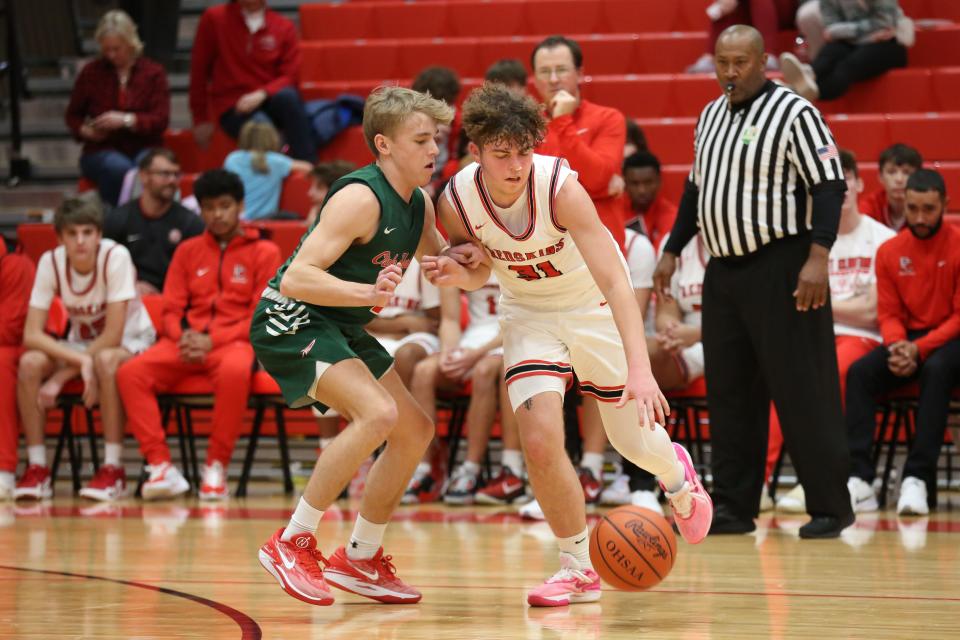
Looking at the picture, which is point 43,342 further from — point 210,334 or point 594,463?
point 594,463

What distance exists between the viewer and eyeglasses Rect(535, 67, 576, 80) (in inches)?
217

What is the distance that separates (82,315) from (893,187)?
14.0 ft

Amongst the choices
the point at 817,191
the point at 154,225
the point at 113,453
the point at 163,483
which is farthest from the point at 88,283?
the point at 817,191

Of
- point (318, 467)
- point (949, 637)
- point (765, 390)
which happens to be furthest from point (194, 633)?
point (765, 390)

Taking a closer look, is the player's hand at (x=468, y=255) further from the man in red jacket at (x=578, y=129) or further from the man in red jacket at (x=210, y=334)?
the man in red jacket at (x=210, y=334)

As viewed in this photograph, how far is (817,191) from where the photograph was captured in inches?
194

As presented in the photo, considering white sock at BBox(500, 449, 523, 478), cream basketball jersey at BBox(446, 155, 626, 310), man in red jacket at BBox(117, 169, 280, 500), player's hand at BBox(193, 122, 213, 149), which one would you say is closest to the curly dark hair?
cream basketball jersey at BBox(446, 155, 626, 310)

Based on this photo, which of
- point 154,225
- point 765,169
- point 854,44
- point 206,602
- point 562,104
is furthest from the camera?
point 854,44

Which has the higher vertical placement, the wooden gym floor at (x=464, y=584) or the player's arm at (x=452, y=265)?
the player's arm at (x=452, y=265)

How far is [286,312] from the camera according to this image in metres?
3.88

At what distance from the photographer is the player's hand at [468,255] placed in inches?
152

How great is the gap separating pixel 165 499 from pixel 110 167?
8.55 feet

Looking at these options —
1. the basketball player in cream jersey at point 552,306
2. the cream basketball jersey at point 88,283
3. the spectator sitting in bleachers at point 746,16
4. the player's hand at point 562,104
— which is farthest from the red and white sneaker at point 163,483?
the spectator sitting in bleachers at point 746,16

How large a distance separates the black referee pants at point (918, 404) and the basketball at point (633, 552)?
99.3 inches
